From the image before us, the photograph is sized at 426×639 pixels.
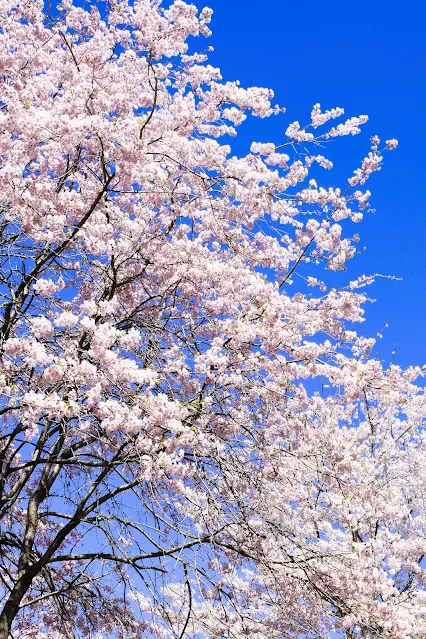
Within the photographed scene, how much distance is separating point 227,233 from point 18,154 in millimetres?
3053

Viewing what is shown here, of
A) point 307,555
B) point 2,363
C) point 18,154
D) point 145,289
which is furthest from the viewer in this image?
point 145,289

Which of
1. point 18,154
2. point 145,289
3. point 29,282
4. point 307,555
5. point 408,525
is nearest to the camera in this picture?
point 18,154

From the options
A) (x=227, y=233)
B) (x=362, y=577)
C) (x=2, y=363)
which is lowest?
(x=362, y=577)

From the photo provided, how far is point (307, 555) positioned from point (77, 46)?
703 cm

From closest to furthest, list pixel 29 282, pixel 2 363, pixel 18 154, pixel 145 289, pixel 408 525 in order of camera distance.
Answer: pixel 2 363
pixel 18 154
pixel 29 282
pixel 145 289
pixel 408 525

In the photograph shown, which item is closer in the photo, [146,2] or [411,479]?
[146,2]

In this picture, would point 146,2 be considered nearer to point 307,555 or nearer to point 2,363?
point 2,363

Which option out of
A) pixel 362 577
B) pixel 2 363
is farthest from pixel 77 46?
pixel 362 577

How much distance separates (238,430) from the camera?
295 inches

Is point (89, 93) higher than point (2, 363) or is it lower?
higher

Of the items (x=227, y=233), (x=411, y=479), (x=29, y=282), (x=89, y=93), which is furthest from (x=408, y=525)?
(x=89, y=93)

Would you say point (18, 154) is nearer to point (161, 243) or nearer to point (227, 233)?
point (161, 243)

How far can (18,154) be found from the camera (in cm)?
616

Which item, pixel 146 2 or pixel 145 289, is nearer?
pixel 146 2
